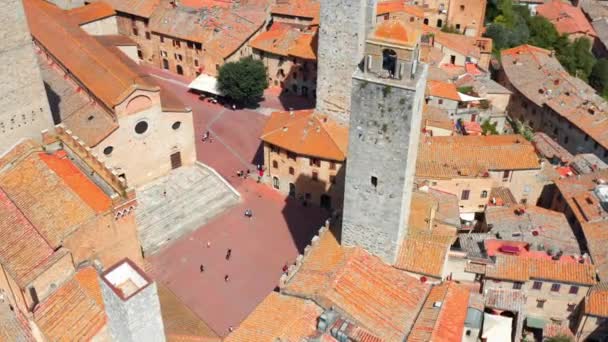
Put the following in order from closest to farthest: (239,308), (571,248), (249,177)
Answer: (239,308) → (571,248) → (249,177)

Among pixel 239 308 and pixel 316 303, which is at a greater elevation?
pixel 316 303

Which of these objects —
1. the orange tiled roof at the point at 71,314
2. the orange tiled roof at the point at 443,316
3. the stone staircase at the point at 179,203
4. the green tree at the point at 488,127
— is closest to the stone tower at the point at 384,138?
the orange tiled roof at the point at 443,316

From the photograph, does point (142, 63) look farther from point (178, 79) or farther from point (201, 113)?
point (201, 113)

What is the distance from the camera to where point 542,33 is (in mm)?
88438


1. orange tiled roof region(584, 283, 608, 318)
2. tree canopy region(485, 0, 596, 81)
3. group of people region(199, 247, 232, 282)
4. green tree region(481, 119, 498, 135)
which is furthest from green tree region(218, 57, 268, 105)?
orange tiled roof region(584, 283, 608, 318)

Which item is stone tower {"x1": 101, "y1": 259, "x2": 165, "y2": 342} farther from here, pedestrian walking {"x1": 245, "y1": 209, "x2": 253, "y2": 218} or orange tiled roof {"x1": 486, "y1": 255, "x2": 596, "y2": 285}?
orange tiled roof {"x1": 486, "y1": 255, "x2": 596, "y2": 285}

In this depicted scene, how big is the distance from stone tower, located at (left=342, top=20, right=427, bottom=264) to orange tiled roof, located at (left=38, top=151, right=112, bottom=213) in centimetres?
1452

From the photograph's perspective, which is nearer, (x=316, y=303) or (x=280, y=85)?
(x=316, y=303)

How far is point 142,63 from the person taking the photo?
7375cm

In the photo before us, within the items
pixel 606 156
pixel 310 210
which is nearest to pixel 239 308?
pixel 310 210

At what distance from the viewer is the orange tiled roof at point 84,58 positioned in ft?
153

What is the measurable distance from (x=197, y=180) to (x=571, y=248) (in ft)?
97.6

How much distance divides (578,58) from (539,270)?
54.4m

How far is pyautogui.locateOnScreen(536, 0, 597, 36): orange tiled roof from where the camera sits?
294ft
